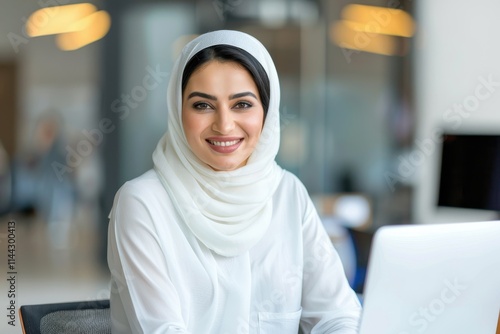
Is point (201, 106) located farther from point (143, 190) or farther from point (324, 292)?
point (324, 292)

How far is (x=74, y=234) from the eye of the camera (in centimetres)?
503

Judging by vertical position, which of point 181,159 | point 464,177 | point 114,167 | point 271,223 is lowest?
point 114,167

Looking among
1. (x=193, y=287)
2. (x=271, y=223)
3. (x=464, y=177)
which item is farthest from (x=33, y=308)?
(x=464, y=177)

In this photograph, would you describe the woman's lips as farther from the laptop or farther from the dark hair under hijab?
the laptop

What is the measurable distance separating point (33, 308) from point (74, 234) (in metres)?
3.42

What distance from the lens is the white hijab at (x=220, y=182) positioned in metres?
1.47

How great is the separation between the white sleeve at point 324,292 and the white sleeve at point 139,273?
0.31 m

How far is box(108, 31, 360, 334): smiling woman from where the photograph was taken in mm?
1410

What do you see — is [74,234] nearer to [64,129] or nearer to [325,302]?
[64,129]
